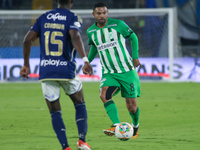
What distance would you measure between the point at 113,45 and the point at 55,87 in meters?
1.71

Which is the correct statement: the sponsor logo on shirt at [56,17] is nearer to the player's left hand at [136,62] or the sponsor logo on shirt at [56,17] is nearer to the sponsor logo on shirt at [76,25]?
the sponsor logo on shirt at [76,25]

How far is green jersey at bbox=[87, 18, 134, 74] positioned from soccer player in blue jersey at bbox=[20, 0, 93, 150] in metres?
1.46

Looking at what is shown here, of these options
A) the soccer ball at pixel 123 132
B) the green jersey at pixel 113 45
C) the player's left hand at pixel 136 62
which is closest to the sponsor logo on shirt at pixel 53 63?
the soccer ball at pixel 123 132

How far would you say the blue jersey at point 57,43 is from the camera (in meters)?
4.05

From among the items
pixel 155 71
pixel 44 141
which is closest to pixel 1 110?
pixel 44 141

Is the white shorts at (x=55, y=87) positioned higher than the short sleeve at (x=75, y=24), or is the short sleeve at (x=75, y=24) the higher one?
the short sleeve at (x=75, y=24)

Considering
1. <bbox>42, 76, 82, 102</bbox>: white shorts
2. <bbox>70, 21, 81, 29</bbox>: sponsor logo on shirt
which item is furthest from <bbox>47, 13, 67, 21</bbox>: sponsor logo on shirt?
<bbox>42, 76, 82, 102</bbox>: white shorts

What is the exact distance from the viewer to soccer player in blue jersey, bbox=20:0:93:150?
4.05m

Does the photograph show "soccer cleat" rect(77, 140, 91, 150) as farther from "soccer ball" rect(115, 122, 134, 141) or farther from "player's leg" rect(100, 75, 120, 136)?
"player's leg" rect(100, 75, 120, 136)

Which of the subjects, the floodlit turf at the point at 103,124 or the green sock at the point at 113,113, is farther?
the green sock at the point at 113,113

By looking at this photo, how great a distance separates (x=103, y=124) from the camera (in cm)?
668

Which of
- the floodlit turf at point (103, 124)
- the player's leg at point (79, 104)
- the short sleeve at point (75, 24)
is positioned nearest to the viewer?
the short sleeve at point (75, 24)

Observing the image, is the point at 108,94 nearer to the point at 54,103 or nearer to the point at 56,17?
the point at 54,103

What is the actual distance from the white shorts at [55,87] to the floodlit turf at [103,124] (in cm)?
85
